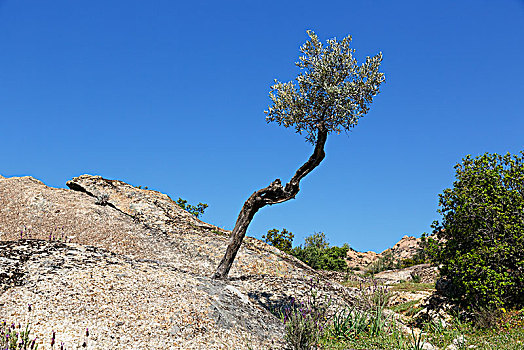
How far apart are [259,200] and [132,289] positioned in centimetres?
469

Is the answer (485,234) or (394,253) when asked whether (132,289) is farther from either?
(394,253)

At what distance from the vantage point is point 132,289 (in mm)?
8773

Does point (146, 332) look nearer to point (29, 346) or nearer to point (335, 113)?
point (29, 346)

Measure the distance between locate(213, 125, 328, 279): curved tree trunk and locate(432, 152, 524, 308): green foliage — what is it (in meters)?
5.60

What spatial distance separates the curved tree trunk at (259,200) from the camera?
1201 cm

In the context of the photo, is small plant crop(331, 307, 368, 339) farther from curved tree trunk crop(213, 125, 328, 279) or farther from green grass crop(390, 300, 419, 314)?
green grass crop(390, 300, 419, 314)

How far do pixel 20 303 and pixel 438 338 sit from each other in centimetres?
942

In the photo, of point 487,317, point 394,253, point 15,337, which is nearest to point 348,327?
point 487,317

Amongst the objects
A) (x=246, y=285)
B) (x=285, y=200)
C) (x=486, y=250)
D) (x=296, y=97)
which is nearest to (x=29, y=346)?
(x=246, y=285)

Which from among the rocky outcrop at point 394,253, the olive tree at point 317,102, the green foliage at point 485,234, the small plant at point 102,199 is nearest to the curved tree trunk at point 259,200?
the olive tree at point 317,102

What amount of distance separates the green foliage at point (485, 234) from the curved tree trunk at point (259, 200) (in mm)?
5597

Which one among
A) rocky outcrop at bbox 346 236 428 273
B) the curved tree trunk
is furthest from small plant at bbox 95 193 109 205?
rocky outcrop at bbox 346 236 428 273

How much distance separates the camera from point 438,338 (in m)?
10.2

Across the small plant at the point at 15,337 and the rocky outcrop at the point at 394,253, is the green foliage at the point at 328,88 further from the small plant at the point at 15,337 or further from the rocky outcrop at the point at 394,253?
the rocky outcrop at the point at 394,253
